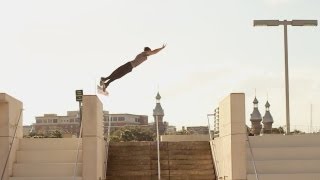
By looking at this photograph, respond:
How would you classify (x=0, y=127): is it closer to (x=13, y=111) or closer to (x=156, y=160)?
(x=13, y=111)

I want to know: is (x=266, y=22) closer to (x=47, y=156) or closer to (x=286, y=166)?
(x=286, y=166)

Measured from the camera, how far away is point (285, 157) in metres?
15.3

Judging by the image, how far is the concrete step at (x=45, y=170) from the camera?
47.8 feet

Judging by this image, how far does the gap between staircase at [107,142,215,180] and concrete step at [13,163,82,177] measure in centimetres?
189

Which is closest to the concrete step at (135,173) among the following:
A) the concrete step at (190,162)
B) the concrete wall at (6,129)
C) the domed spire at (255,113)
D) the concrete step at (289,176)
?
the concrete step at (190,162)

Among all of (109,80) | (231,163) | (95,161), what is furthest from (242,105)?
(109,80)

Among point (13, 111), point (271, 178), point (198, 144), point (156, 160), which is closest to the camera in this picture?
point (271, 178)

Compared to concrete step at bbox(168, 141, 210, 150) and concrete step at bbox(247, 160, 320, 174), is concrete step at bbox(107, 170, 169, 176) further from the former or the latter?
concrete step at bbox(247, 160, 320, 174)

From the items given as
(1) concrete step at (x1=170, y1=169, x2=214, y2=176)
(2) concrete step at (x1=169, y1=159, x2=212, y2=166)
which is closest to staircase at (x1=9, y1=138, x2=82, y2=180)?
(1) concrete step at (x1=170, y1=169, x2=214, y2=176)

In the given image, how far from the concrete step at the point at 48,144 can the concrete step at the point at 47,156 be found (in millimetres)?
301

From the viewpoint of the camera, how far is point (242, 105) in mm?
14406

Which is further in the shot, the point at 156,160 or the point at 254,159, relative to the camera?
the point at 156,160

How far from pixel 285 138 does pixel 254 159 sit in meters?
1.35

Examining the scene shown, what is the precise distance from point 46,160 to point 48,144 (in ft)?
2.11
